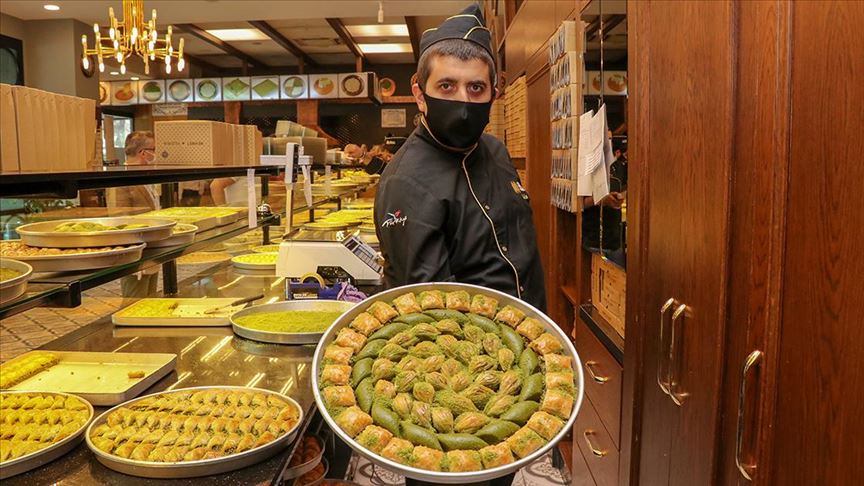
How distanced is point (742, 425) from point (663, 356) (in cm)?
55

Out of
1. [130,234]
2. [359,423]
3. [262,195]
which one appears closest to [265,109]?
[262,195]

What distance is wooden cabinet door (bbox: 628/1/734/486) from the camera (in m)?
1.49

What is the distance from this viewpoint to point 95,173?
1840 mm

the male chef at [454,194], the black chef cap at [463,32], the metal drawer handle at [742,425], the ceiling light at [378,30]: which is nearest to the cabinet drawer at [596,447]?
the male chef at [454,194]

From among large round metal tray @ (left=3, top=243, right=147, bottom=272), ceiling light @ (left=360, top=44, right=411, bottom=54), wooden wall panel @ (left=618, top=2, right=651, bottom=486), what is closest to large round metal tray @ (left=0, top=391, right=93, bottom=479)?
large round metal tray @ (left=3, top=243, right=147, bottom=272)

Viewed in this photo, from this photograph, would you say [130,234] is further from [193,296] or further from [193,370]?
[193,296]

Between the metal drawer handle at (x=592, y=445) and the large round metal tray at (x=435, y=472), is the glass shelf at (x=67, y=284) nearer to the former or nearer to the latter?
the large round metal tray at (x=435, y=472)

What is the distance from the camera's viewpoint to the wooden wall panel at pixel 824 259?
0.98m

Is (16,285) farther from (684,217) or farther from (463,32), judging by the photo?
(684,217)

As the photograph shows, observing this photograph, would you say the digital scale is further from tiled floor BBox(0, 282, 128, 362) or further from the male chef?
tiled floor BBox(0, 282, 128, 362)

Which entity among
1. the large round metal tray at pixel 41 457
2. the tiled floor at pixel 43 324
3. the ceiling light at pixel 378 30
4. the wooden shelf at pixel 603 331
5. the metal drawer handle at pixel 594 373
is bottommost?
the tiled floor at pixel 43 324

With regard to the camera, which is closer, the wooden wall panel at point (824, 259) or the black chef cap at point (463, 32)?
the wooden wall panel at point (824, 259)

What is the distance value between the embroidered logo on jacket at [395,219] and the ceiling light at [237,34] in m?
10.9

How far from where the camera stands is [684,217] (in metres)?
1.72
